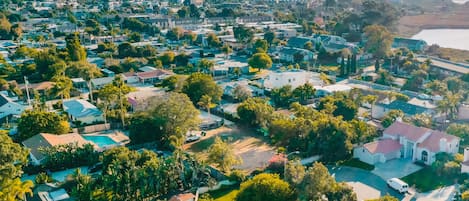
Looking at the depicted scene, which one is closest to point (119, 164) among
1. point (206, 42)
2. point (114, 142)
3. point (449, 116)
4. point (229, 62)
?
point (114, 142)

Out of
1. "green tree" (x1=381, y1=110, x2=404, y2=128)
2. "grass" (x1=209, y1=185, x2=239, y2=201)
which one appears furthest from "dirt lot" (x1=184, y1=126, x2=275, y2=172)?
"green tree" (x1=381, y1=110, x2=404, y2=128)

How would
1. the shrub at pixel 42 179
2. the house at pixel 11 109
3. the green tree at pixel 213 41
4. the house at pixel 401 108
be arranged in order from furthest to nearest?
1. the green tree at pixel 213 41
2. the house at pixel 11 109
3. the house at pixel 401 108
4. the shrub at pixel 42 179

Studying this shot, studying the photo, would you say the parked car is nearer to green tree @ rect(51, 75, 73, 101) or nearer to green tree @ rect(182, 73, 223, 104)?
green tree @ rect(182, 73, 223, 104)

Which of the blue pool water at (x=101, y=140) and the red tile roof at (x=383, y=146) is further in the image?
the blue pool water at (x=101, y=140)

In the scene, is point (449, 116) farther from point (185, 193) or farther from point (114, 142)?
point (114, 142)

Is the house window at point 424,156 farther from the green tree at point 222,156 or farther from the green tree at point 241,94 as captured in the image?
the green tree at point 241,94

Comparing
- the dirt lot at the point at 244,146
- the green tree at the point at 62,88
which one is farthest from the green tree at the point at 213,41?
the dirt lot at the point at 244,146

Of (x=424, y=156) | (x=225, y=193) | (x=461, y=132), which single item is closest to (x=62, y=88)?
(x=225, y=193)
